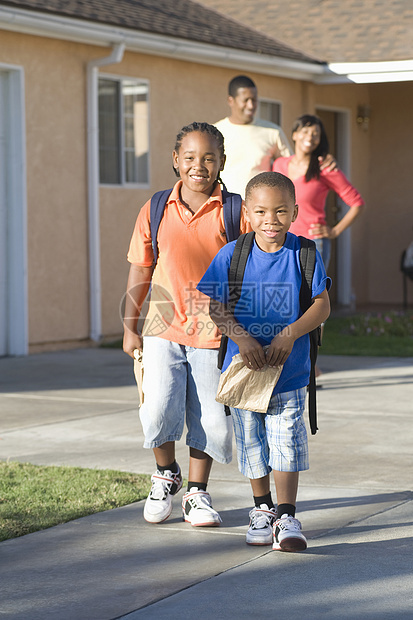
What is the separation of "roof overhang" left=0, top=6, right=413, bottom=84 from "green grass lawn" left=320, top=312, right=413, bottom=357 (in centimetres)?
332

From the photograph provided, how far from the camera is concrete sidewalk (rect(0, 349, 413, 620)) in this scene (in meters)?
3.63

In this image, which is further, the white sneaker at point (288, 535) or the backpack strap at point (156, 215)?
the backpack strap at point (156, 215)

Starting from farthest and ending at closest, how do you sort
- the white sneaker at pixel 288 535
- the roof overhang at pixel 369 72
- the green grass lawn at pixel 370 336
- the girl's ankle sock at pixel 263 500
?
the roof overhang at pixel 369 72 → the green grass lawn at pixel 370 336 → the girl's ankle sock at pixel 263 500 → the white sneaker at pixel 288 535

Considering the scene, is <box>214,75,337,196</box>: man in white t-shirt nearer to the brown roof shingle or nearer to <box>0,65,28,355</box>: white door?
the brown roof shingle

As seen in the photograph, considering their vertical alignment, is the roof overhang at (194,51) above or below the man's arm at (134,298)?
above

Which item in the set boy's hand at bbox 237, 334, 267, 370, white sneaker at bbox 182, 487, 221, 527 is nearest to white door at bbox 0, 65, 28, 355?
white sneaker at bbox 182, 487, 221, 527

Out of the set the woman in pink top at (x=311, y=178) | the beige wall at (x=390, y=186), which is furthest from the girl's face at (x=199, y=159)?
the beige wall at (x=390, y=186)

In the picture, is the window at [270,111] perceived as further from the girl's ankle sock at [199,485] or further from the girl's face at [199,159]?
the girl's ankle sock at [199,485]

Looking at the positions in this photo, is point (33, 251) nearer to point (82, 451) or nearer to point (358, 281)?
point (82, 451)

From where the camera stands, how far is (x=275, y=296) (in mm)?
4281

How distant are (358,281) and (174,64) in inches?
225

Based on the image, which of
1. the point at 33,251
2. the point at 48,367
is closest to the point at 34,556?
the point at 48,367

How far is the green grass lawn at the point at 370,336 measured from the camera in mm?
11146

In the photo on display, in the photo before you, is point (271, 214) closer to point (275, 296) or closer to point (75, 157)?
point (275, 296)
